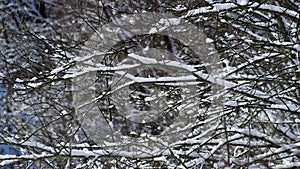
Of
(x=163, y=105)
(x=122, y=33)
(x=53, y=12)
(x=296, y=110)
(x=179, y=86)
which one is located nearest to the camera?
(x=296, y=110)

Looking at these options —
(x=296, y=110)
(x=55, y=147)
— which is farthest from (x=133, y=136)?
(x=296, y=110)

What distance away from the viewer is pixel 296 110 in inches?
156

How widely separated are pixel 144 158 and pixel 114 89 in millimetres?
707

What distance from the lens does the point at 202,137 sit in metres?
4.21

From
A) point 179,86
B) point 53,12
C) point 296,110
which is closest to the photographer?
point 296,110

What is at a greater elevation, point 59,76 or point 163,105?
point 59,76

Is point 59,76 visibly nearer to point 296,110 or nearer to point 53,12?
point 296,110

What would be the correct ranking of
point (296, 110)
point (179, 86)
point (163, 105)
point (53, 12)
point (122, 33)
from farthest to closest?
point (53, 12)
point (122, 33)
point (163, 105)
point (179, 86)
point (296, 110)

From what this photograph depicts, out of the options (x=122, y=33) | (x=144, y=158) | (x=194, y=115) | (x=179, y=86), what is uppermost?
(x=122, y=33)

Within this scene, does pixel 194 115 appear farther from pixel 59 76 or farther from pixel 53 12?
pixel 53 12

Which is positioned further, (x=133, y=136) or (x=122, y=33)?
(x=122, y=33)

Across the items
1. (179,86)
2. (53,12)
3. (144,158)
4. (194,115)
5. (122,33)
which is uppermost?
(53,12)

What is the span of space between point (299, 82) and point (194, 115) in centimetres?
112

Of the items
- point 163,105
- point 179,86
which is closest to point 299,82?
point 179,86
